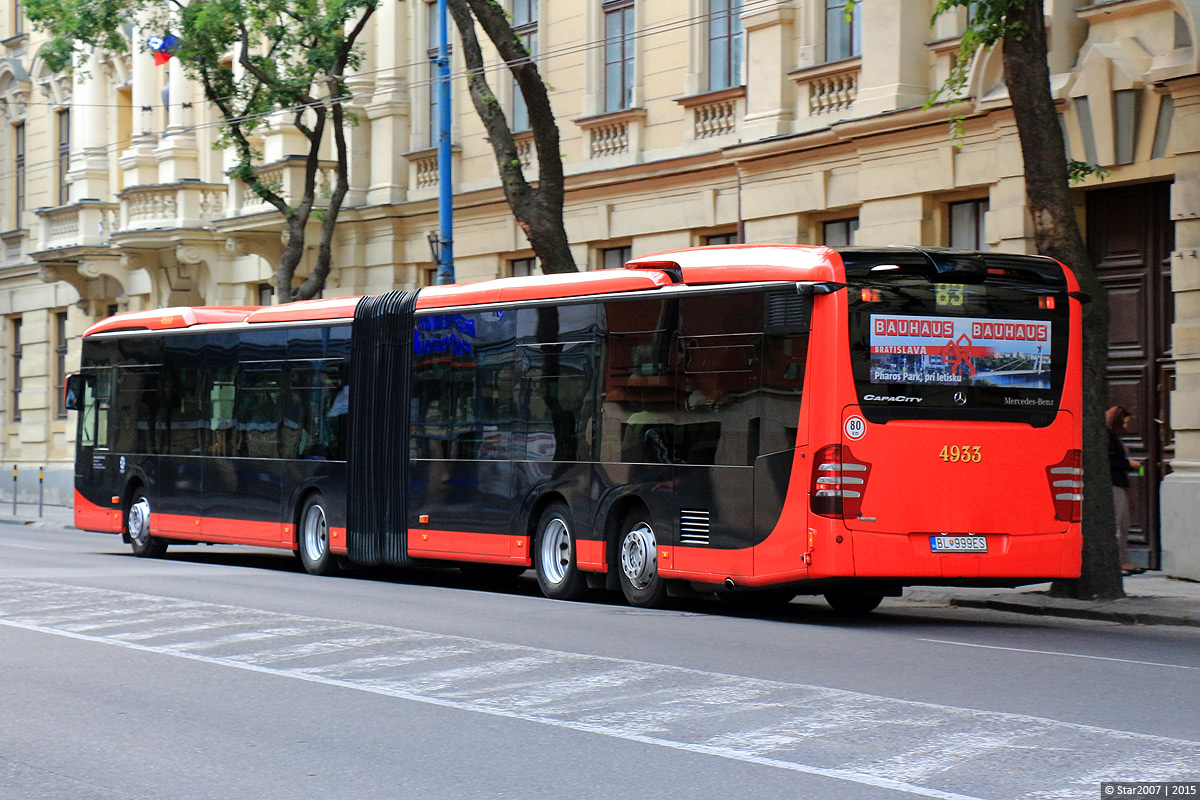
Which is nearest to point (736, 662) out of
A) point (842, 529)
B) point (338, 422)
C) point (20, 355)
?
point (842, 529)

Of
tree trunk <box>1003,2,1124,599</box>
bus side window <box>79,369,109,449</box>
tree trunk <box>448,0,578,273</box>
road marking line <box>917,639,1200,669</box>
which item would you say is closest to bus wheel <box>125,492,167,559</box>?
bus side window <box>79,369,109,449</box>

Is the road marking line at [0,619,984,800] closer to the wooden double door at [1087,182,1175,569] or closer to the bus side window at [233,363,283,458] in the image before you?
the bus side window at [233,363,283,458]

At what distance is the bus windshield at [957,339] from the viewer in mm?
13391

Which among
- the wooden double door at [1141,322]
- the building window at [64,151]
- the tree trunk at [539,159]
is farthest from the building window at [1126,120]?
the building window at [64,151]

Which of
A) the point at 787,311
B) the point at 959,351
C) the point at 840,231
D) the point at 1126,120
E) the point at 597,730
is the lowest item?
the point at 597,730

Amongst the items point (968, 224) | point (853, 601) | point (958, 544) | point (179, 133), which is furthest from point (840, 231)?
point (179, 133)

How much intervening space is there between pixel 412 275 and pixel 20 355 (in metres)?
16.7

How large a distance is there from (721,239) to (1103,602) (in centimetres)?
1014

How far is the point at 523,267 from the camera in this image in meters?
28.0

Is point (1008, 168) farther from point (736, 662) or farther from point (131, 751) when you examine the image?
point (131, 751)

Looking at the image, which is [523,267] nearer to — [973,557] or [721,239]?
[721,239]

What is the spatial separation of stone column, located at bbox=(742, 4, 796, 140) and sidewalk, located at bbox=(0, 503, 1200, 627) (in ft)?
24.8

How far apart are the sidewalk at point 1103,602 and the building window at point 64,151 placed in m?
29.8

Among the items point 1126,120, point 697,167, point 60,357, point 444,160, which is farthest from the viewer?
point 60,357
